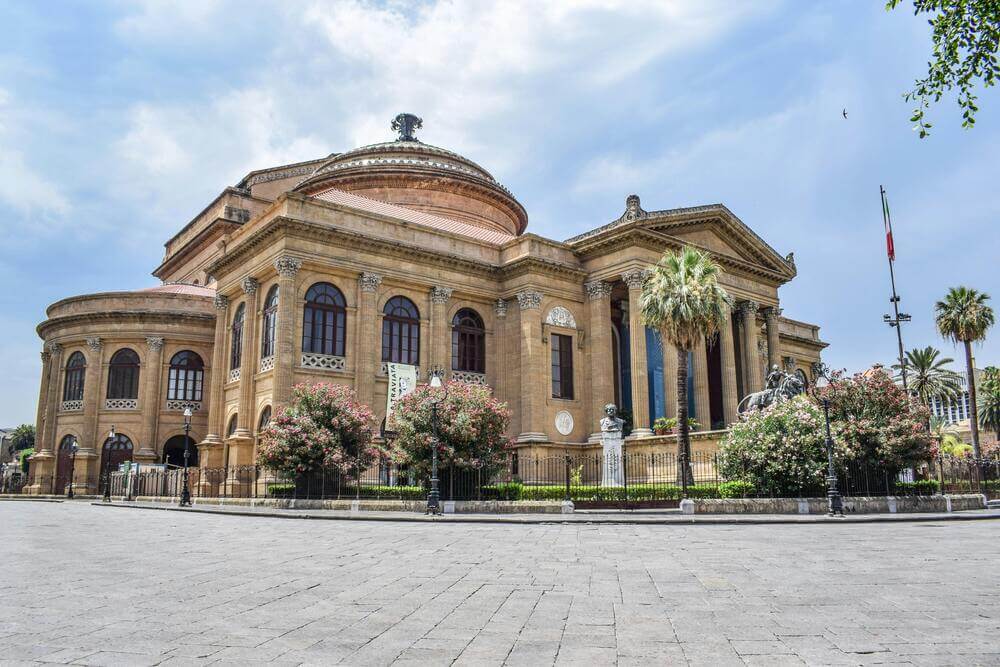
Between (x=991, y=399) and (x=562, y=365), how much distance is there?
47.4 metres

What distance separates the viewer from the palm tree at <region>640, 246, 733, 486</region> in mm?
27906

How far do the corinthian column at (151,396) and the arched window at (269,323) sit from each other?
8.03 metres

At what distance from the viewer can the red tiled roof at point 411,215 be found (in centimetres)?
3828

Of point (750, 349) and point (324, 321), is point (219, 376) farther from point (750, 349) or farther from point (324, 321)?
point (750, 349)

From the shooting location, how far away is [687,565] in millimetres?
9523

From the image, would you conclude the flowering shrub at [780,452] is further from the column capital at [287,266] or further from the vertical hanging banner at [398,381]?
the column capital at [287,266]

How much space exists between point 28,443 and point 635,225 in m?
93.9

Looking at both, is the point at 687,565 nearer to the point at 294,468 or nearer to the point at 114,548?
the point at 114,548

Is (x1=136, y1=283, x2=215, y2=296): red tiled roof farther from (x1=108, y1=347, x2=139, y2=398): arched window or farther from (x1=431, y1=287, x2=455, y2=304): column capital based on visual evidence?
(x1=431, y1=287, x2=455, y2=304): column capital

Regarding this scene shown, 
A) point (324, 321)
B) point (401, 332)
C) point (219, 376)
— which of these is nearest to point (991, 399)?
point (401, 332)

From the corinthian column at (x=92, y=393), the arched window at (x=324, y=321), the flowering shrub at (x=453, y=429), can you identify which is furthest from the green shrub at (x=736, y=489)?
the corinthian column at (x=92, y=393)

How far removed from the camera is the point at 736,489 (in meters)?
23.7

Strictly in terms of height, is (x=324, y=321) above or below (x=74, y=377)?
above


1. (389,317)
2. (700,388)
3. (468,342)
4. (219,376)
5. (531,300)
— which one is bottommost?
(700,388)
